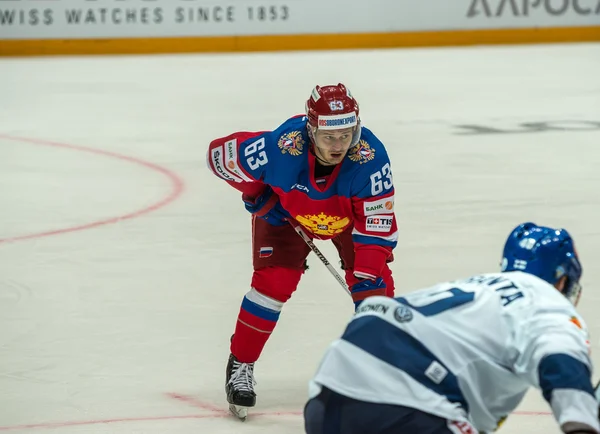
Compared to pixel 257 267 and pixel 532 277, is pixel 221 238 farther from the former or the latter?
pixel 532 277

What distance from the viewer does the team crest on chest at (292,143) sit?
12.0 feet

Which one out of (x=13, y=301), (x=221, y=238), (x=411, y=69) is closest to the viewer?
(x=13, y=301)

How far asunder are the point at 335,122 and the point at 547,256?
1419mm

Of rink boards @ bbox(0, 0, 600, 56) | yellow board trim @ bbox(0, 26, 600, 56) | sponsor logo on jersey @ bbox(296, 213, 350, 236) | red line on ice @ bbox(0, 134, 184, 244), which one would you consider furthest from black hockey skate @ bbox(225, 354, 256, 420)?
yellow board trim @ bbox(0, 26, 600, 56)

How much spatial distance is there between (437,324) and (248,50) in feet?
40.7

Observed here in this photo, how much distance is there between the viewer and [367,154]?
3.62 meters

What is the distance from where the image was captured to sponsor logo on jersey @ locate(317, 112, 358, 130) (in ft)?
11.7

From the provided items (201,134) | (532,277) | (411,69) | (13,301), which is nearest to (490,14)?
(411,69)

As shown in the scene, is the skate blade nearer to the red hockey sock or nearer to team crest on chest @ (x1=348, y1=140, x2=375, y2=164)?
the red hockey sock

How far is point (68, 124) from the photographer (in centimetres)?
963

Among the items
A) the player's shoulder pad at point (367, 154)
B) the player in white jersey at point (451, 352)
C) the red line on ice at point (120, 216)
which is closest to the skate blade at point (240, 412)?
the player's shoulder pad at point (367, 154)

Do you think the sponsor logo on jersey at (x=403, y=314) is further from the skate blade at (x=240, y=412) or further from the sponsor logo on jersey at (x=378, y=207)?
the skate blade at (x=240, y=412)

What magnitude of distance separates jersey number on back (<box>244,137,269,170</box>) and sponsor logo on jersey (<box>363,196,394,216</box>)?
0.35 meters

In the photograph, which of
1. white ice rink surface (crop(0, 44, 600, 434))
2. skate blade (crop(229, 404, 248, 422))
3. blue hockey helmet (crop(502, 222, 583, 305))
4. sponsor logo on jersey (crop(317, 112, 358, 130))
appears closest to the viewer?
blue hockey helmet (crop(502, 222, 583, 305))
